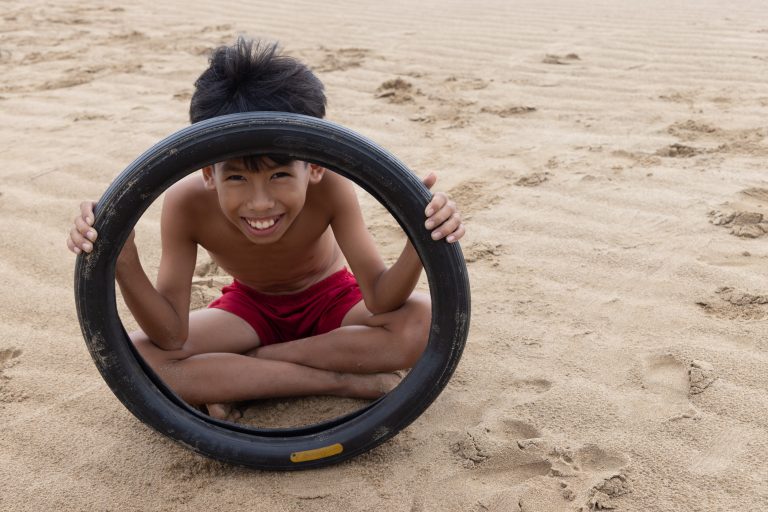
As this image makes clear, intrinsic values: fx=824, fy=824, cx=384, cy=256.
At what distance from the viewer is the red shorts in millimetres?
2627

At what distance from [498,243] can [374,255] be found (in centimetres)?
106

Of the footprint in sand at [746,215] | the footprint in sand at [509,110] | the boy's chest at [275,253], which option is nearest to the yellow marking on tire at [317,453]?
the boy's chest at [275,253]

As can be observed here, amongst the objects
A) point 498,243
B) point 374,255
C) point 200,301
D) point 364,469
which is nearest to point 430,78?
point 498,243

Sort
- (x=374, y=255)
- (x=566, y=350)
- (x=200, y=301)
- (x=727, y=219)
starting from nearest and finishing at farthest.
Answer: (x=374, y=255), (x=566, y=350), (x=200, y=301), (x=727, y=219)

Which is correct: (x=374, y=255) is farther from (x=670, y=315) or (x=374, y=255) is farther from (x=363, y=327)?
(x=670, y=315)

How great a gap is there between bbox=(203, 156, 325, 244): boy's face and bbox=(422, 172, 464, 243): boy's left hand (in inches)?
17.5

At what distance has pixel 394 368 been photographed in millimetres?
2475

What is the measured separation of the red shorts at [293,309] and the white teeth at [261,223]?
48 cm

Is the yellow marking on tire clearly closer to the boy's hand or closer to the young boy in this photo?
the young boy

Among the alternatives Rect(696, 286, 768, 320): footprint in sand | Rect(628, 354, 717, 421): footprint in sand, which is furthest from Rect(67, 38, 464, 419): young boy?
Rect(696, 286, 768, 320): footprint in sand

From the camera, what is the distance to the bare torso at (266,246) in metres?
2.41

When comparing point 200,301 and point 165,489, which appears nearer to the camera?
point 165,489

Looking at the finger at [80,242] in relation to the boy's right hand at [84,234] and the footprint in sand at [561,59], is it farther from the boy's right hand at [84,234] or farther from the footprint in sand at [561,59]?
the footprint in sand at [561,59]

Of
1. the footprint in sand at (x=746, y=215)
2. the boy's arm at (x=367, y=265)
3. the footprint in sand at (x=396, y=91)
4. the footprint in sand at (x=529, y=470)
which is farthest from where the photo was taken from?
the footprint in sand at (x=396, y=91)
